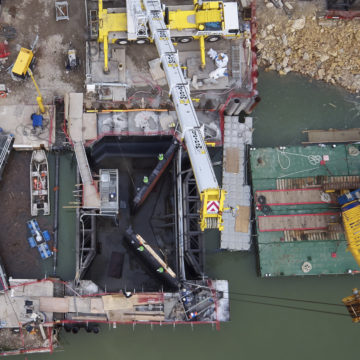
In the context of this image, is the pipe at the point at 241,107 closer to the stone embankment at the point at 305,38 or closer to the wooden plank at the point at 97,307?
the stone embankment at the point at 305,38

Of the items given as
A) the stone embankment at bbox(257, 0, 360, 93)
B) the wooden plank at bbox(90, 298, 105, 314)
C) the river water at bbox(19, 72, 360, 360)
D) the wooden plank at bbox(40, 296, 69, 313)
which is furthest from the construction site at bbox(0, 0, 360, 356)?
the stone embankment at bbox(257, 0, 360, 93)

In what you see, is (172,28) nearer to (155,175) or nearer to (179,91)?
(179,91)

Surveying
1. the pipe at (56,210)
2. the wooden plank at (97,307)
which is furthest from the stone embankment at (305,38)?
the wooden plank at (97,307)

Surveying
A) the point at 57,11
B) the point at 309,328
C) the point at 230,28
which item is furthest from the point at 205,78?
the point at 309,328

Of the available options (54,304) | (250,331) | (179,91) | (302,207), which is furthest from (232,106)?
(54,304)

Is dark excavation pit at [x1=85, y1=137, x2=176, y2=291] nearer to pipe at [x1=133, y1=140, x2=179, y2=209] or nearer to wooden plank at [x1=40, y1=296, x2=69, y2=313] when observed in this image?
pipe at [x1=133, y1=140, x2=179, y2=209]

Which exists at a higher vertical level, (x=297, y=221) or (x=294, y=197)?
(x=294, y=197)
